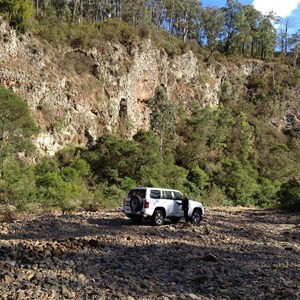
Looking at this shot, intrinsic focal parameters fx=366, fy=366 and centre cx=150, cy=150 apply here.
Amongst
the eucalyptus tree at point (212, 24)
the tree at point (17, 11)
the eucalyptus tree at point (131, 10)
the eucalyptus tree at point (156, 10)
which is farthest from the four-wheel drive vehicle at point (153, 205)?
the eucalyptus tree at point (212, 24)

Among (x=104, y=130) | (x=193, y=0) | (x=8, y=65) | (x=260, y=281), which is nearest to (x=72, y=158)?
(x=104, y=130)

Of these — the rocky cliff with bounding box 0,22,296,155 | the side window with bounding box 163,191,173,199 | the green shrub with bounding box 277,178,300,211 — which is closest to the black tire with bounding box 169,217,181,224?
the side window with bounding box 163,191,173,199

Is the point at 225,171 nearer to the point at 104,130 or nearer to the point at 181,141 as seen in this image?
the point at 181,141

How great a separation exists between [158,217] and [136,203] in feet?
3.71

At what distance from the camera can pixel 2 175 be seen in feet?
79.0

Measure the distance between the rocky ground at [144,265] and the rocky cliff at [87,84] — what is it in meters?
22.9

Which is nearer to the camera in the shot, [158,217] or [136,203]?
[136,203]

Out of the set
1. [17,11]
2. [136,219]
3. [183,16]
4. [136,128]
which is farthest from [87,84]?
[183,16]

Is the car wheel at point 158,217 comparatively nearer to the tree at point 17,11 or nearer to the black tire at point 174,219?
the black tire at point 174,219

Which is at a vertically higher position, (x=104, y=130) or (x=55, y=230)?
(x=104, y=130)

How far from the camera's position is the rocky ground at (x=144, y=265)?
6402mm

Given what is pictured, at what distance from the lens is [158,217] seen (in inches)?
589

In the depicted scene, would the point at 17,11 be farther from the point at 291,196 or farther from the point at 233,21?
the point at 233,21

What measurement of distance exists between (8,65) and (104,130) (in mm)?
12035
